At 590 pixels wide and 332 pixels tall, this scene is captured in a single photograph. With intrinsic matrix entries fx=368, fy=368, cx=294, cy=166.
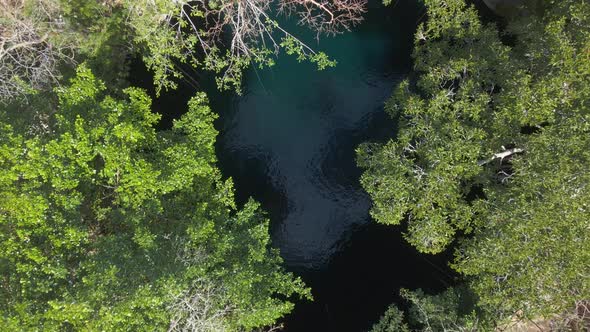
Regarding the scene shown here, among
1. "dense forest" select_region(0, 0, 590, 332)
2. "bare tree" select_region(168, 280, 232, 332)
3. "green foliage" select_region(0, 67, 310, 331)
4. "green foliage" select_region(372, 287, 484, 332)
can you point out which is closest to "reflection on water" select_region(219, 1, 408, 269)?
"dense forest" select_region(0, 0, 590, 332)

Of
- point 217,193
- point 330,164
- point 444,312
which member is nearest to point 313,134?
point 330,164

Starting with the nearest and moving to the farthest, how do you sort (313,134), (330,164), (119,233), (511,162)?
(119,233) → (511,162) → (330,164) → (313,134)

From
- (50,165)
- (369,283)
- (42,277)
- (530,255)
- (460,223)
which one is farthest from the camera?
(369,283)

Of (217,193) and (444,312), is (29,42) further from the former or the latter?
(444,312)

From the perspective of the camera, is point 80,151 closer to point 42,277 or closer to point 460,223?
point 42,277

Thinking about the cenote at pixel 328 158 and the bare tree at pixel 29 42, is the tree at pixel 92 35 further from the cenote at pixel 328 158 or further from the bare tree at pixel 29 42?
the cenote at pixel 328 158

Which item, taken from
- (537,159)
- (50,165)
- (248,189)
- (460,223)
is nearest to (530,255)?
(460,223)

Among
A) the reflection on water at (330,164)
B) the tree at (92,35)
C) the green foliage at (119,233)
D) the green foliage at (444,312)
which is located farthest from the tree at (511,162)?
the green foliage at (119,233)
